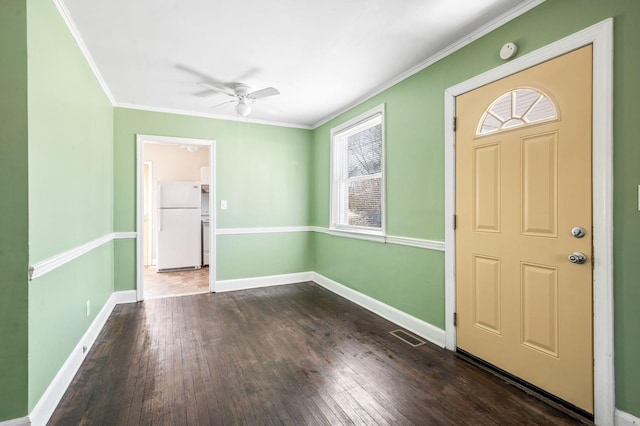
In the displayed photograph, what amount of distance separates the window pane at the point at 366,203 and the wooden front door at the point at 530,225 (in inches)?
47.6

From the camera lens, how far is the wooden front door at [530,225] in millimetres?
1800

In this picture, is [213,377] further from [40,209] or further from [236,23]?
[236,23]

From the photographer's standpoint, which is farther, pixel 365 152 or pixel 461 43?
pixel 365 152

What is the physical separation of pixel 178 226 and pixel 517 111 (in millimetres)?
5804

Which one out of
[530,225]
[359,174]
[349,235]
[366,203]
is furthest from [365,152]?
[530,225]

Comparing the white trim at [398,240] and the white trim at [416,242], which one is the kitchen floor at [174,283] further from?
the white trim at [416,242]

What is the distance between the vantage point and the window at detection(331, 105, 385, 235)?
3.66 metres

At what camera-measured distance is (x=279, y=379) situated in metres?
2.23

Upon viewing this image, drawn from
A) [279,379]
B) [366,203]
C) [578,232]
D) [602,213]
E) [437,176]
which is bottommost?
[279,379]

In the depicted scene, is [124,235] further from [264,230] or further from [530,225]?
[530,225]

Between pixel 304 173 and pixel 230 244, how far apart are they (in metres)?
1.65

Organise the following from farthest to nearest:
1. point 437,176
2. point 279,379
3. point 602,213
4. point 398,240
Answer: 1. point 398,240
2. point 437,176
3. point 279,379
4. point 602,213

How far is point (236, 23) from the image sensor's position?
7.41 feet

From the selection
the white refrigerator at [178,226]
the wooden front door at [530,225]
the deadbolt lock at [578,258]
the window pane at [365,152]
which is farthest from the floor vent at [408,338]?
the white refrigerator at [178,226]
